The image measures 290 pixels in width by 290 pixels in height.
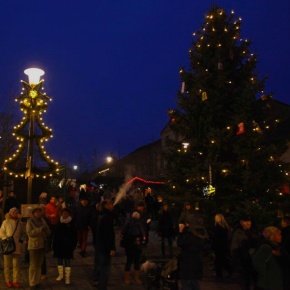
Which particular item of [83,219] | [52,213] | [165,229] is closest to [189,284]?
[52,213]

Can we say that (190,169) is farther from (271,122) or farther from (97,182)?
(97,182)

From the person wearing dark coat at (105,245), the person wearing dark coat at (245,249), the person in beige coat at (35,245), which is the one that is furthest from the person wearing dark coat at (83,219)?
the person wearing dark coat at (245,249)

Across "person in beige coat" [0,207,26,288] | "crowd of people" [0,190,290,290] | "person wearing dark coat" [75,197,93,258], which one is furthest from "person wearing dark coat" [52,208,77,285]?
"person wearing dark coat" [75,197,93,258]

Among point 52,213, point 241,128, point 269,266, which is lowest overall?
point 269,266

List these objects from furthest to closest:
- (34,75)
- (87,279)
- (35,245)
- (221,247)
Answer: (34,75), (221,247), (87,279), (35,245)

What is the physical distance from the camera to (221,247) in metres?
12.0

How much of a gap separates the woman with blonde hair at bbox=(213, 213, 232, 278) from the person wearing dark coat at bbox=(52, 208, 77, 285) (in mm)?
3702

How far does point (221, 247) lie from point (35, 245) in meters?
4.79

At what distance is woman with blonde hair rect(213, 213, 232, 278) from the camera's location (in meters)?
11.9

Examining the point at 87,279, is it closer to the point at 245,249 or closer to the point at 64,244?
the point at 64,244

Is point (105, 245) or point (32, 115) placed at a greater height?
point (32, 115)

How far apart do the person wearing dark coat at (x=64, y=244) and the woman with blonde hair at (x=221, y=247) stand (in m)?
3.70

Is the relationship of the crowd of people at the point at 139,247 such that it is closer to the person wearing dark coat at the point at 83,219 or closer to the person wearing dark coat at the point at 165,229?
the person wearing dark coat at the point at 83,219

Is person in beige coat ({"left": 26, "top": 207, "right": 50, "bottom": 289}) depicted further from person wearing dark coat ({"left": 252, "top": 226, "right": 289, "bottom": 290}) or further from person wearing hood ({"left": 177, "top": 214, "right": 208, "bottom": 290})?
person wearing dark coat ({"left": 252, "top": 226, "right": 289, "bottom": 290})
